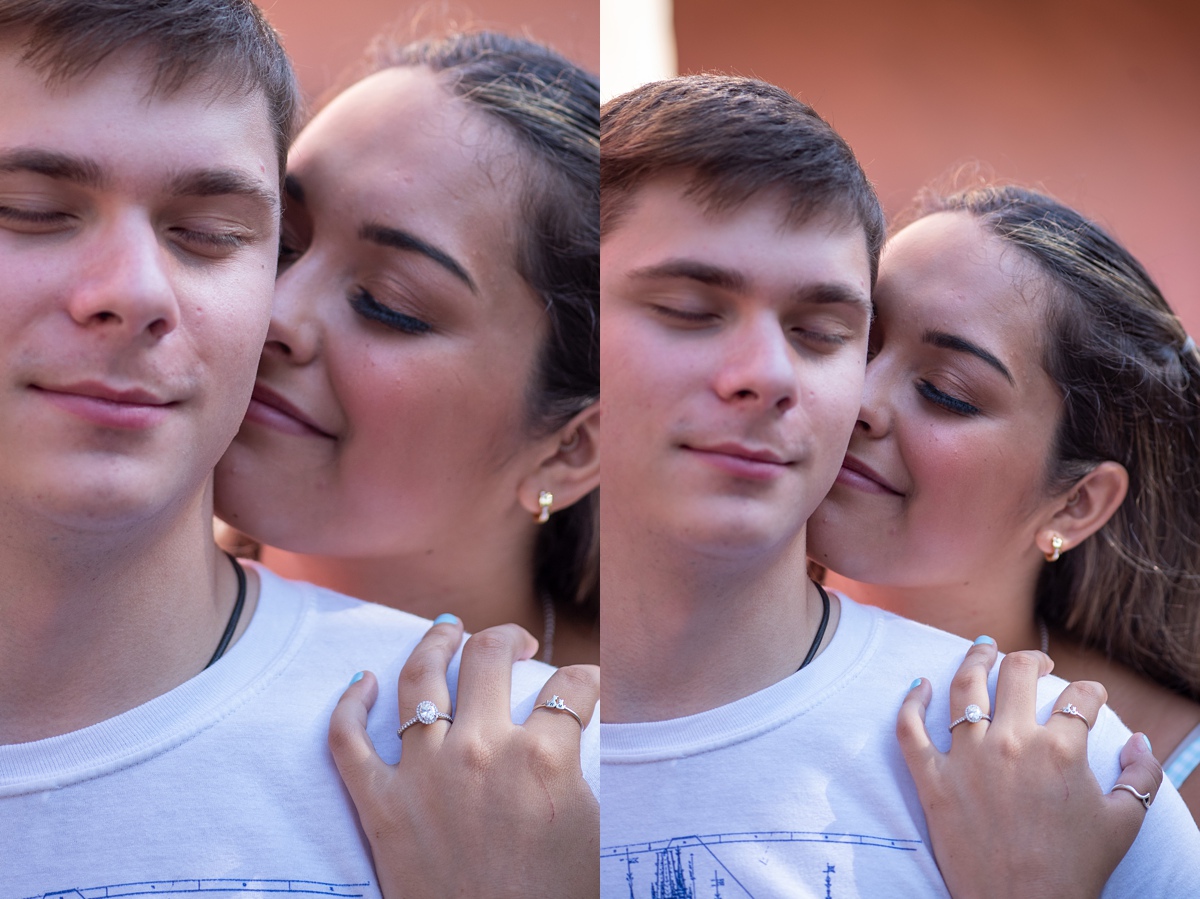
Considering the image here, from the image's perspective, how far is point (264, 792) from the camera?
1.39 meters

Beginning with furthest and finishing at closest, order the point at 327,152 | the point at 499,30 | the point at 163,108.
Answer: the point at 499,30, the point at 327,152, the point at 163,108

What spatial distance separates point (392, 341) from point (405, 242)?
0.12 metres

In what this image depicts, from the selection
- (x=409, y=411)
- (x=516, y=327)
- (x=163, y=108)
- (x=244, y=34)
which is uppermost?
(x=244, y=34)

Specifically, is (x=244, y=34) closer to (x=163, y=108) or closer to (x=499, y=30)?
(x=163, y=108)

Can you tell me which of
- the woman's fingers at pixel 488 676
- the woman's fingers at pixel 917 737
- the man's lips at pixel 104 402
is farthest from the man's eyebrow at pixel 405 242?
the woman's fingers at pixel 917 737

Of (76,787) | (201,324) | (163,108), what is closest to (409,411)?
(201,324)

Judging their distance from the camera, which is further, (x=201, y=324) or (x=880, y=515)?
(x=880, y=515)

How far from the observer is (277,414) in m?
1.51

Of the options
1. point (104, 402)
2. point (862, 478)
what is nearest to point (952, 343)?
point (862, 478)

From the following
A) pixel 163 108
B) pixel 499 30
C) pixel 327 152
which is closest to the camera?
pixel 163 108

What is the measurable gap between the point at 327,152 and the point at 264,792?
0.77 metres

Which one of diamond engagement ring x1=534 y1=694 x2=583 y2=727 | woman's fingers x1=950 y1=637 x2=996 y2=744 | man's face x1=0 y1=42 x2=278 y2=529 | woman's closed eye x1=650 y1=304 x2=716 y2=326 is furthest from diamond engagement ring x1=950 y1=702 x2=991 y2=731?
man's face x1=0 y1=42 x2=278 y2=529

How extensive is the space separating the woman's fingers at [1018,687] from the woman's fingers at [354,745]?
77cm

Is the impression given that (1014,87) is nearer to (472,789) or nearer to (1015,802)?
(1015,802)
